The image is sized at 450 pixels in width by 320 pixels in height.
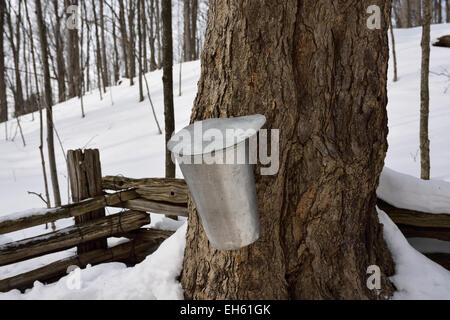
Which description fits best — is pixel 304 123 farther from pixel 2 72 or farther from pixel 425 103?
pixel 2 72

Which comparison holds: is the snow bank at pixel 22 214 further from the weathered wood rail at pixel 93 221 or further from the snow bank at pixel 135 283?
the snow bank at pixel 135 283

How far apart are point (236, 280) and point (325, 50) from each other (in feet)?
4.01

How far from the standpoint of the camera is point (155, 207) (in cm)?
290

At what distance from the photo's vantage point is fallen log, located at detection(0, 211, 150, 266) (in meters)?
2.46

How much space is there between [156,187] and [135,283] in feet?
3.56

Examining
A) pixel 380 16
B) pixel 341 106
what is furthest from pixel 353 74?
pixel 380 16

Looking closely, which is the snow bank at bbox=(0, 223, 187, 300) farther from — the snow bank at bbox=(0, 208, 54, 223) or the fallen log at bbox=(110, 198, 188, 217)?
the fallen log at bbox=(110, 198, 188, 217)

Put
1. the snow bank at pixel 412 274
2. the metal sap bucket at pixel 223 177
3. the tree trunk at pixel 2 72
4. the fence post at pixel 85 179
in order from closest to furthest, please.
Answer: the metal sap bucket at pixel 223 177 → the snow bank at pixel 412 274 → the fence post at pixel 85 179 → the tree trunk at pixel 2 72

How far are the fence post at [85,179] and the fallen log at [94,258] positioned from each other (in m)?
0.08

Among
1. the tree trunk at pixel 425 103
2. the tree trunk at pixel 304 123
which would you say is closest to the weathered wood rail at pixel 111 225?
the tree trunk at pixel 304 123

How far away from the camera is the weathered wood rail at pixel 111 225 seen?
8.03 ft

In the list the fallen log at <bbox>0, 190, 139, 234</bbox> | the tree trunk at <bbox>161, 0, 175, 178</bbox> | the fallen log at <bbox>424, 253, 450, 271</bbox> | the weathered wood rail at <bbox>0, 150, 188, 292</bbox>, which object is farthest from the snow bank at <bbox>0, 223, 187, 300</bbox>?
the fallen log at <bbox>424, 253, 450, 271</bbox>

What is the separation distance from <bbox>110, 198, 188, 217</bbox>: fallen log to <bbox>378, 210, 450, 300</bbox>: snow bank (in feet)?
5.06
